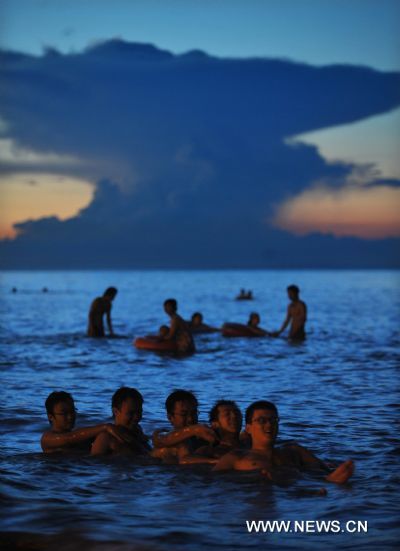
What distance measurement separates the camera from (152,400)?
36.4 feet

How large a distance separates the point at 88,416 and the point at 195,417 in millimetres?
3371

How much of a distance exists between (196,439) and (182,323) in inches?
396

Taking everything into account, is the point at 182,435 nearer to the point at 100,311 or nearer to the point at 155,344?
the point at 155,344

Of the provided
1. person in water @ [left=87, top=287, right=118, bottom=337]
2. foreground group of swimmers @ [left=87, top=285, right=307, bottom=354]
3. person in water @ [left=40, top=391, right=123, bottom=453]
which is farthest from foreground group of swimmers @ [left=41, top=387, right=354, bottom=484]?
person in water @ [left=87, top=287, right=118, bottom=337]

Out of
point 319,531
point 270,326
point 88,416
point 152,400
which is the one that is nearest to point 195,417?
point 319,531

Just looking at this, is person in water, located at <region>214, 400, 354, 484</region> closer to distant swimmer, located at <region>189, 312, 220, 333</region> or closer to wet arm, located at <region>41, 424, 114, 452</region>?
wet arm, located at <region>41, 424, 114, 452</region>

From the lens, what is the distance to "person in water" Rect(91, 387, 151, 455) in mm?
6684

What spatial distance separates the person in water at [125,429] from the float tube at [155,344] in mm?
9845

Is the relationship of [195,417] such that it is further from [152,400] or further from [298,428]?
[152,400]

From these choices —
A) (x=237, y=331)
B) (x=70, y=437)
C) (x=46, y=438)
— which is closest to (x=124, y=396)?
(x=70, y=437)

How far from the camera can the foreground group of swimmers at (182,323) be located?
17000 mm

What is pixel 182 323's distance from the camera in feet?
55.8

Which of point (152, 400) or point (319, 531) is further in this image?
point (152, 400)

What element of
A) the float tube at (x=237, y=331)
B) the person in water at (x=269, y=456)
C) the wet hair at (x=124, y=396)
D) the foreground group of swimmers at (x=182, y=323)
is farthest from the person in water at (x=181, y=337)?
the person in water at (x=269, y=456)
